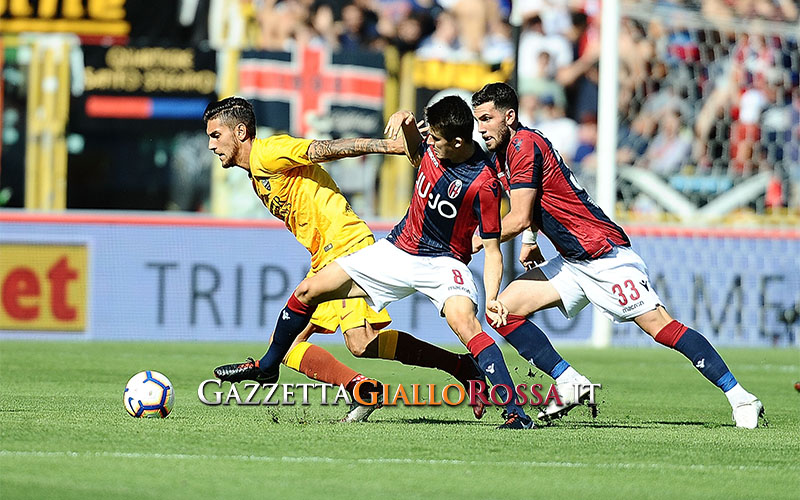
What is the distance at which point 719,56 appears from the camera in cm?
1692

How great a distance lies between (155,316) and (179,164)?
1.88 m

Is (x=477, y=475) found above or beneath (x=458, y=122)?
beneath

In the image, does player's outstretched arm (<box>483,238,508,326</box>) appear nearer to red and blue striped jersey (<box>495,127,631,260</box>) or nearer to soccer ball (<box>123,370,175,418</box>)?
red and blue striped jersey (<box>495,127,631,260</box>)

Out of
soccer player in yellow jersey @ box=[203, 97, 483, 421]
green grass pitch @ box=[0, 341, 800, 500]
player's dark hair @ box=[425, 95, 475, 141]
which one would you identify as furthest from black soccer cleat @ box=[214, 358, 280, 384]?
player's dark hair @ box=[425, 95, 475, 141]

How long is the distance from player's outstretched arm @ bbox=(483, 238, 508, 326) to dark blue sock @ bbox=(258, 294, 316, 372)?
1088 millimetres

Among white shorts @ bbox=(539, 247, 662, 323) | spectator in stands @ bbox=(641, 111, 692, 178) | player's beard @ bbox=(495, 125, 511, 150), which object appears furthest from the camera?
spectator in stands @ bbox=(641, 111, 692, 178)

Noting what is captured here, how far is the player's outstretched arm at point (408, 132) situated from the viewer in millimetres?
7277

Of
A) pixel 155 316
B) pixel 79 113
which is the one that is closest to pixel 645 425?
pixel 155 316

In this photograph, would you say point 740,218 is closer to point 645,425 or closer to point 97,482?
point 645,425

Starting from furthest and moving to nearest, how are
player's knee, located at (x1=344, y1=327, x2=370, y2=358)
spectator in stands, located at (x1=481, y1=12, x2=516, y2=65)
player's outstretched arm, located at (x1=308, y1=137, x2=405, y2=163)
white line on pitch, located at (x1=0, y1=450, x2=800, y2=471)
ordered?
spectator in stands, located at (x1=481, y1=12, x2=516, y2=65) → player's knee, located at (x1=344, y1=327, x2=370, y2=358) → player's outstretched arm, located at (x1=308, y1=137, x2=405, y2=163) → white line on pitch, located at (x1=0, y1=450, x2=800, y2=471)

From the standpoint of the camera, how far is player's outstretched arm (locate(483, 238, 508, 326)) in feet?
22.9

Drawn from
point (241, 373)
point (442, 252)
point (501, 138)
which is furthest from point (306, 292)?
point (501, 138)

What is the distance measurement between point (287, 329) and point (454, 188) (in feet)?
4.13

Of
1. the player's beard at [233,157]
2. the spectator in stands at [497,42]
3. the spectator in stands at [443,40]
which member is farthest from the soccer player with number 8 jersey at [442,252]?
the spectator in stands at [497,42]
